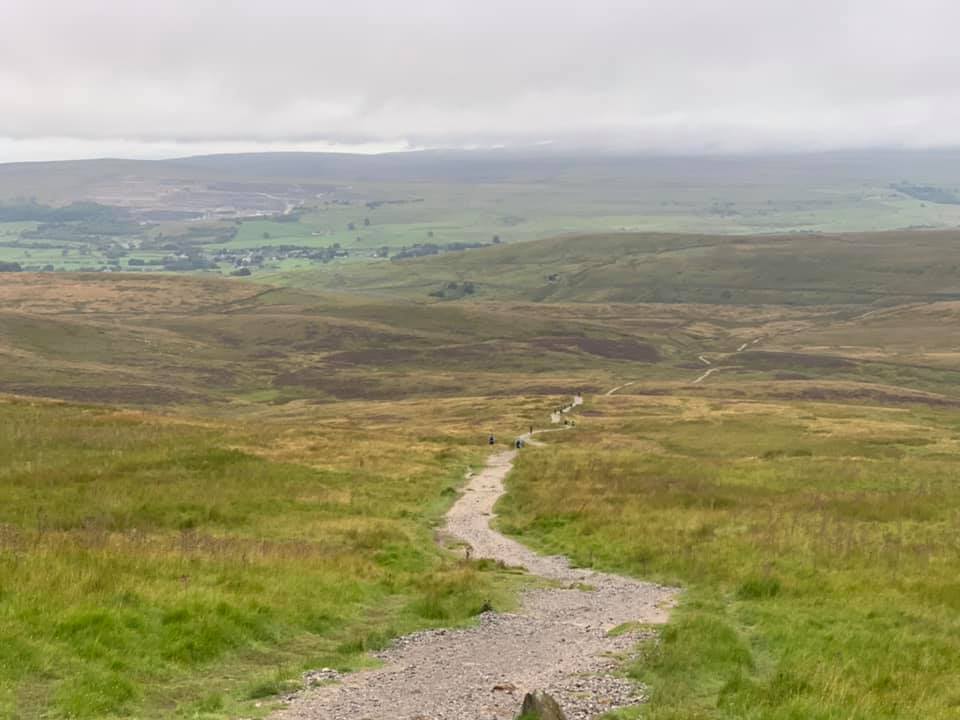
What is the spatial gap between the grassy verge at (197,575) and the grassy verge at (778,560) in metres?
5.47

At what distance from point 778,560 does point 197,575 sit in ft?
55.3

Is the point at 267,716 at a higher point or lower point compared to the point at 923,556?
higher

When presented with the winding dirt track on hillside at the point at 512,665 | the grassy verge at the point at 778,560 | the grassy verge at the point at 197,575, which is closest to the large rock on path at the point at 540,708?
the winding dirt track on hillside at the point at 512,665

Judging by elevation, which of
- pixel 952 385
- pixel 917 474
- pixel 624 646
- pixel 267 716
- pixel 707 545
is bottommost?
pixel 952 385

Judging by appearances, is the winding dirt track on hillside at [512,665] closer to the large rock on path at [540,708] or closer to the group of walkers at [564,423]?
the large rock on path at [540,708]

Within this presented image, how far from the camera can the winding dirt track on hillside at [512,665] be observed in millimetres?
15562

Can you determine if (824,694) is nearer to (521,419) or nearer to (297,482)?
(297,482)

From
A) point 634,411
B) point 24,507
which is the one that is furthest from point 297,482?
point 634,411

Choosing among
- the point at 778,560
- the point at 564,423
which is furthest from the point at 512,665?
the point at 564,423

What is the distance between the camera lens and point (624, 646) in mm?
20172

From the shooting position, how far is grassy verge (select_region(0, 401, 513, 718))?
16.4m

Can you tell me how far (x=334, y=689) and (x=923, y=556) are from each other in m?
21.3

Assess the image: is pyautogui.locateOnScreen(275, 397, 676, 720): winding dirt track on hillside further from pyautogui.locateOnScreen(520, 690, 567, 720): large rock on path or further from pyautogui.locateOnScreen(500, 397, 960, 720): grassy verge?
pyautogui.locateOnScreen(500, 397, 960, 720): grassy verge

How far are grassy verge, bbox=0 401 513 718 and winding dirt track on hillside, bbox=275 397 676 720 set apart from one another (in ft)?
3.11
